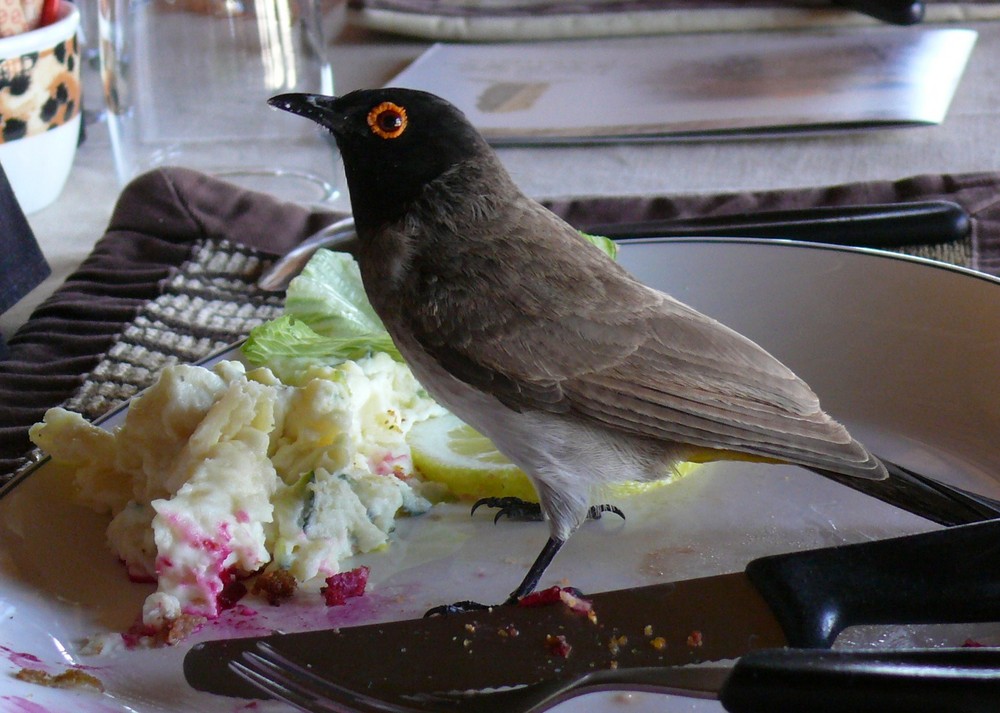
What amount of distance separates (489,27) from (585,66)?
1.26 ft

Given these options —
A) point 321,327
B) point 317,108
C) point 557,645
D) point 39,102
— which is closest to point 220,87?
point 39,102

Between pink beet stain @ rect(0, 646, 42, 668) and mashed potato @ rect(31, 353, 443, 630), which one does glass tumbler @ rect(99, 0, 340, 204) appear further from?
pink beet stain @ rect(0, 646, 42, 668)

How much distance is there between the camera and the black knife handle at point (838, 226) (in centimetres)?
193

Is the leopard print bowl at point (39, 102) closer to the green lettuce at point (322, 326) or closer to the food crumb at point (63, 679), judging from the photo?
the green lettuce at point (322, 326)

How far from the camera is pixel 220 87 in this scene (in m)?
2.62

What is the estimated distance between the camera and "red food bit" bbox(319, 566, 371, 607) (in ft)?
4.33

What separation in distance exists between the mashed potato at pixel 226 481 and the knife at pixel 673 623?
0.14 meters

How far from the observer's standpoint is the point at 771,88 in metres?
2.73

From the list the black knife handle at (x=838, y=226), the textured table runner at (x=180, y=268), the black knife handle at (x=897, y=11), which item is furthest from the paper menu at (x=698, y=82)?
the black knife handle at (x=838, y=226)

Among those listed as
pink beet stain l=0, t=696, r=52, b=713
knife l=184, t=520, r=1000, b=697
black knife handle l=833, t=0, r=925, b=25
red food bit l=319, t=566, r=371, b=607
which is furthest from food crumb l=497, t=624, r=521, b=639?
black knife handle l=833, t=0, r=925, b=25

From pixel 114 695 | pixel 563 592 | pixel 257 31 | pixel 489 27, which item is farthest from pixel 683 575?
pixel 489 27

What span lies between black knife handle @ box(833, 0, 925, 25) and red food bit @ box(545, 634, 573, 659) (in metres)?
2.52

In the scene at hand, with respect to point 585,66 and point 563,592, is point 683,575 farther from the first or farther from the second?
point 585,66

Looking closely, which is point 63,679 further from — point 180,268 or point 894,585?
point 180,268
